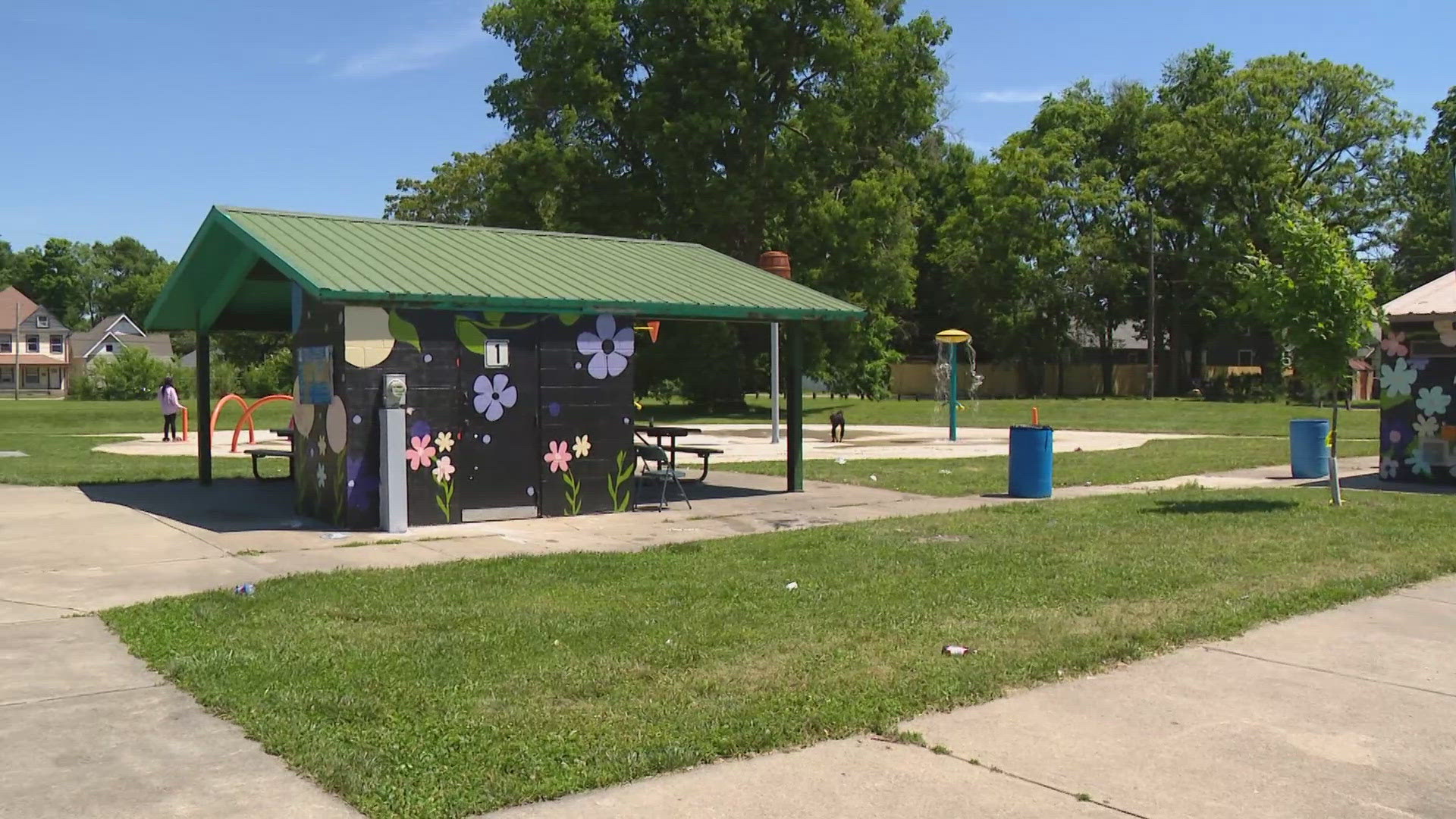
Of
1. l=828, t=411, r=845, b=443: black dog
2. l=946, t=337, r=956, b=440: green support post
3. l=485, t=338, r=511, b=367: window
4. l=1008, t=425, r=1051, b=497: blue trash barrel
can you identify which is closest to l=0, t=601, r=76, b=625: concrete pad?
l=485, t=338, r=511, b=367: window

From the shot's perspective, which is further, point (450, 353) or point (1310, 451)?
point (1310, 451)

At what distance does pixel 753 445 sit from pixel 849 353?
16838 mm

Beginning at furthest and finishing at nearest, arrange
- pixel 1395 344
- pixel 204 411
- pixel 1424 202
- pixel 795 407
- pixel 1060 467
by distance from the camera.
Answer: pixel 1424 202 < pixel 1060 467 < pixel 204 411 < pixel 1395 344 < pixel 795 407

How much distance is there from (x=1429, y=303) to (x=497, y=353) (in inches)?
511

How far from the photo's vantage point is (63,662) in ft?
21.6

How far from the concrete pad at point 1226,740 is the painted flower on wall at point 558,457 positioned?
8004mm

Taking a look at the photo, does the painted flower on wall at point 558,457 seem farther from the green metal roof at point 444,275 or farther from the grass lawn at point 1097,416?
the grass lawn at point 1097,416

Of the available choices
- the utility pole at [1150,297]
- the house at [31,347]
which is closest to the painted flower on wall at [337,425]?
the utility pole at [1150,297]

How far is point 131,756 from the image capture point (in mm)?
4977

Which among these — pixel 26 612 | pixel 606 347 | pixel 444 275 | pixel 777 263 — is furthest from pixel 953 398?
pixel 26 612

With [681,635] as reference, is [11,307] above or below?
above

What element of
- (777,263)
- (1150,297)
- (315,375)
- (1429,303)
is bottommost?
(315,375)

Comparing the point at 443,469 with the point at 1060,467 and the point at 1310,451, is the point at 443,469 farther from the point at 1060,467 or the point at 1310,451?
the point at 1310,451

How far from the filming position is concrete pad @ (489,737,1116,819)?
4.41 meters
